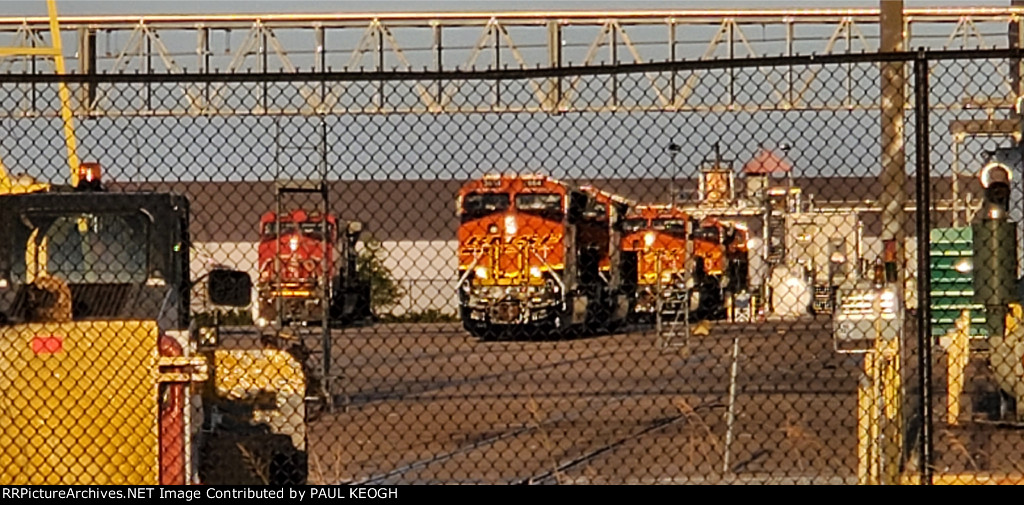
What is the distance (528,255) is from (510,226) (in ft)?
3.13

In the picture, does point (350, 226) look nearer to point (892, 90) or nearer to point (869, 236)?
point (869, 236)

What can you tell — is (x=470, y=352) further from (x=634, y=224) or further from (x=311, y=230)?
(x=634, y=224)

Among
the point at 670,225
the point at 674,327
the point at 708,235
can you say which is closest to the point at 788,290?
the point at 670,225

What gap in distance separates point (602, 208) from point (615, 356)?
560 inches

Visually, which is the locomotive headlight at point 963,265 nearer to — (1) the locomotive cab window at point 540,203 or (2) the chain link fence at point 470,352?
(2) the chain link fence at point 470,352

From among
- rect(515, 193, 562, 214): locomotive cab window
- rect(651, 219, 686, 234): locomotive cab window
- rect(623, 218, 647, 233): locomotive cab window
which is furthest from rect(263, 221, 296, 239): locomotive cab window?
rect(651, 219, 686, 234): locomotive cab window

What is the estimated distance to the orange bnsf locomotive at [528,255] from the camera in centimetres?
3859

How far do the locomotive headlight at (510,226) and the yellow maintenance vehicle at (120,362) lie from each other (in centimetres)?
2675

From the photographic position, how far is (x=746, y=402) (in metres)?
21.7

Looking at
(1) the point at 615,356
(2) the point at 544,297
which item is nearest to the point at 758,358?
(1) the point at 615,356

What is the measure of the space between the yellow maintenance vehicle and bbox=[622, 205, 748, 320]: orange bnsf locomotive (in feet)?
102

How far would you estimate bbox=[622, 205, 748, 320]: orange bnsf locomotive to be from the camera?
47031 mm

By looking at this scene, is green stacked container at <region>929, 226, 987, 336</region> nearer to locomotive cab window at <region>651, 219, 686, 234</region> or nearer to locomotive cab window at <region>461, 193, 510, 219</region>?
locomotive cab window at <region>461, 193, 510, 219</region>
